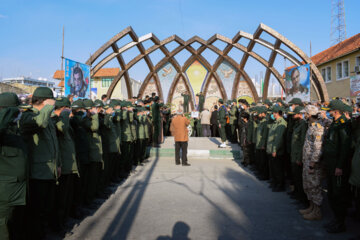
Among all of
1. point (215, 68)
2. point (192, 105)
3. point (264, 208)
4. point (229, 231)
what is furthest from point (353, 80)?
point (229, 231)

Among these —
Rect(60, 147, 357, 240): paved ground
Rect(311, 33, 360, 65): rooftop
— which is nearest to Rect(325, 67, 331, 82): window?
Rect(311, 33, 360, 65): rooftop

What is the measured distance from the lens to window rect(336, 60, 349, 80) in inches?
867

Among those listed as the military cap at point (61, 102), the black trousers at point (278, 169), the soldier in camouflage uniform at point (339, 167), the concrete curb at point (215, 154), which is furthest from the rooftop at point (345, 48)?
the military cap at point (61, 102)

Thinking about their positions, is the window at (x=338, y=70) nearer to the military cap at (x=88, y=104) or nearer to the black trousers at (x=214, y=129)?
the black trousers at (x=214, y=129)

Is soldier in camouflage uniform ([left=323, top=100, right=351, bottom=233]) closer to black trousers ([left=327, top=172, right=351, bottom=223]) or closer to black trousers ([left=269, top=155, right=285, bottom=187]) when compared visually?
black trousers ([left=327, top=172, right=351, bottom=223])

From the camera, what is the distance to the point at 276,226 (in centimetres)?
417

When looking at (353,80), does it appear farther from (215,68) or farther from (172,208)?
(172,208)

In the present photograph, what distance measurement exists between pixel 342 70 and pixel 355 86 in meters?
2.73

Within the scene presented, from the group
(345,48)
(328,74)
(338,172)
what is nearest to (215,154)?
(338,172)

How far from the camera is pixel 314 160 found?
4.43m

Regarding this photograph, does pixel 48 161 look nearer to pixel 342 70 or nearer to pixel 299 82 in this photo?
pixel 299 82

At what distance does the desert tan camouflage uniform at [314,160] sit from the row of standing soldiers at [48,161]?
11.6ft

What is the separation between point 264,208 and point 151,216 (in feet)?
6.50

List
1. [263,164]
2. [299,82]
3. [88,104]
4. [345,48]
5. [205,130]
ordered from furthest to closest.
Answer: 1. [345,48]
2. [205,130]
3. [299,82]
4. [263,164]
5. [88,104]
